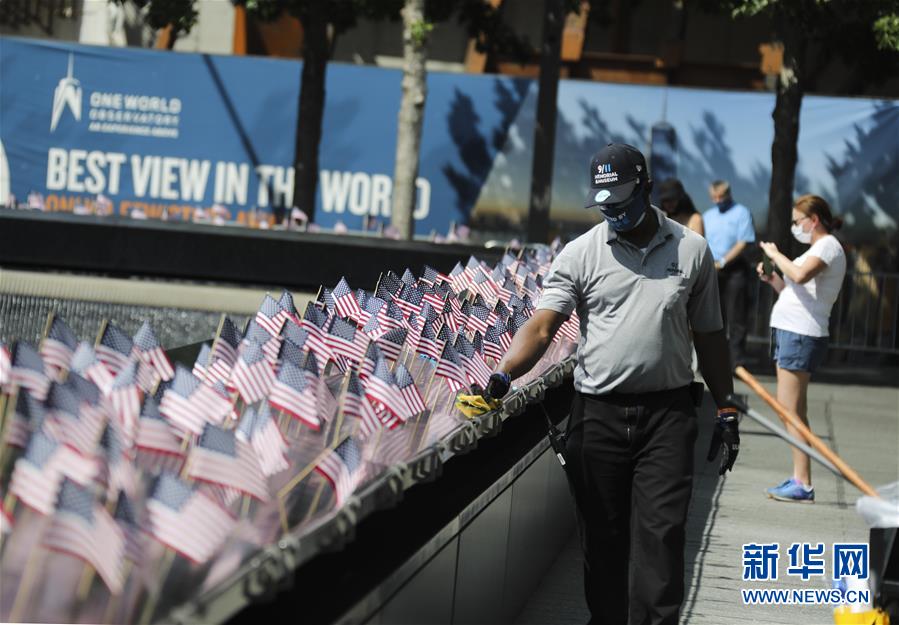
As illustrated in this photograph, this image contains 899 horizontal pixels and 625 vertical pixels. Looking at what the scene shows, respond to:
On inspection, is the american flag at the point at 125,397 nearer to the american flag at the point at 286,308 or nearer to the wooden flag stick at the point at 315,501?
the wooden flag stick at the point at 315,501

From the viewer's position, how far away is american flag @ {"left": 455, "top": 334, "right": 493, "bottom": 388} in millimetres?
6816

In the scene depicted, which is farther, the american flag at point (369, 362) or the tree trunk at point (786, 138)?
the tree trunk at point (786, 138)

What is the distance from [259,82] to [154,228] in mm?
8539

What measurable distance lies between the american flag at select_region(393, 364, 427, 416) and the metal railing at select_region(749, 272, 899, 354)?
13.5 meters

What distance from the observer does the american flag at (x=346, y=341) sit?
6809 mm

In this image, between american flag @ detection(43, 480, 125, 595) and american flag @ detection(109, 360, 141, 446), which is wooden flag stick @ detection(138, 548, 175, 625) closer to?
american flag @ detection(43, 480, 125, 595)

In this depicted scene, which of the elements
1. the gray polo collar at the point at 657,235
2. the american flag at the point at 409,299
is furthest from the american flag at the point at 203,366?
the american flag at the point at 409,299

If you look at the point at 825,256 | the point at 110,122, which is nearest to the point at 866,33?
the point at 110,122

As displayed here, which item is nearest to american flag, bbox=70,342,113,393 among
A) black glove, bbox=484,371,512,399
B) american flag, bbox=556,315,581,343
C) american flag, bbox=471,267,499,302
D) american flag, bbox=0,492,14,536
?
american flag, bbox=0,492,14,536

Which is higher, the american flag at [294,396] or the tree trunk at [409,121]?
the tree trunk at [409,121]

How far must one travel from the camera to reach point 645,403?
5.86 m

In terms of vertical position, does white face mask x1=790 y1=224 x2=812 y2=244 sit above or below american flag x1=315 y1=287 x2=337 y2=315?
above

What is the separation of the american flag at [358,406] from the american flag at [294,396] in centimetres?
25

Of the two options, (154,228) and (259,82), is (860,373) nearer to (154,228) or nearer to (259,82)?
(154,228)
